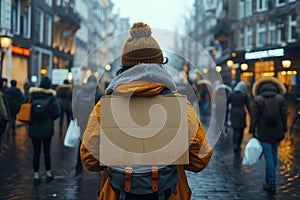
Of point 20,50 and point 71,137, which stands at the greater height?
point 20,50

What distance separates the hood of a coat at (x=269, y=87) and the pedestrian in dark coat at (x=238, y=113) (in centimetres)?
341

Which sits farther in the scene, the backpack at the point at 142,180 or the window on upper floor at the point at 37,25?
the window on upper floor at the point at 37,25

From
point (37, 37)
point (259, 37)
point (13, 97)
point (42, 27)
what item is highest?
point (259, 37)

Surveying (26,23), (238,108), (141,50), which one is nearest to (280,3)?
(26,23)

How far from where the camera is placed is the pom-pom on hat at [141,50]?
2561mm

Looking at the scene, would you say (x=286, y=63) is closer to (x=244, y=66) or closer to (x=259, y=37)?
(x=244, y=66)

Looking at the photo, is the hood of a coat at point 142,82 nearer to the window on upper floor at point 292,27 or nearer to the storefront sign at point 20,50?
the storefront sign at point 20,50

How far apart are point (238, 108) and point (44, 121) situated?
5.03m

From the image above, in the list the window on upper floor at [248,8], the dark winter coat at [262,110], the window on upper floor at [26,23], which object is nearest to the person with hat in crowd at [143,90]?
the dark winter coat at [262,110]

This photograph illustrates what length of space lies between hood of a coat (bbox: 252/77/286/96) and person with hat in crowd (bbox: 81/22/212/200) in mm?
3813

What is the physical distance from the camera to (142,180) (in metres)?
2.39

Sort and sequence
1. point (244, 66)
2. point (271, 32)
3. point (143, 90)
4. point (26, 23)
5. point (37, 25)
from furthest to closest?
point (271, 32), point (37, 25), point (26, 23), point (244, 66), point (143, 90)

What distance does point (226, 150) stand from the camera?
9.93m

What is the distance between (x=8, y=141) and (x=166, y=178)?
A: 9.57m
